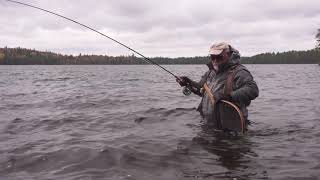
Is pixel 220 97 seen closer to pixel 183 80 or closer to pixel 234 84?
pixel 234 84

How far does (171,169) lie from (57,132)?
490 centimetres

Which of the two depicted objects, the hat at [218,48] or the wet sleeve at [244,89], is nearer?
the wet sleeve at [244,89]

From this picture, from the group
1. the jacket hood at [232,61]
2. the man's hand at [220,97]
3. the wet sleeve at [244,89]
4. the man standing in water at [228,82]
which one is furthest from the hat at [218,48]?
the man's hand at [220,97]

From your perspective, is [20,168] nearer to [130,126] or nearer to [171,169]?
[171,169]

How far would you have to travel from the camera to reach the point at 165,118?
14984 mm

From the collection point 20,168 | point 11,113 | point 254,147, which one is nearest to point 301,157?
point 254,147

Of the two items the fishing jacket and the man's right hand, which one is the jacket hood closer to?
the fishing jacket

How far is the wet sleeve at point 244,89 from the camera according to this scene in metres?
9.59

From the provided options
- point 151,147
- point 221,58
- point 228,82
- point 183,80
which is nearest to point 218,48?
point 221,58

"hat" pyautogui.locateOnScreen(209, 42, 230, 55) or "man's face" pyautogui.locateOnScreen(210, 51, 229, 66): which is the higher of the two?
"hat" pyautogui.locateOnScreen(209, 42, 230, 55)

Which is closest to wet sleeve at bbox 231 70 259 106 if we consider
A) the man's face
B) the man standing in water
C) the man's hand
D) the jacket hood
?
the man standing in water

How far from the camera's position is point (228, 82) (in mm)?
9969

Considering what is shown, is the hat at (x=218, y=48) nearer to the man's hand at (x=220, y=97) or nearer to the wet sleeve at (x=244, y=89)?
the wet sleeve at (x=244, y=89)

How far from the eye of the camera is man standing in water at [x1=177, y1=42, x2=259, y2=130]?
9.68 meters
